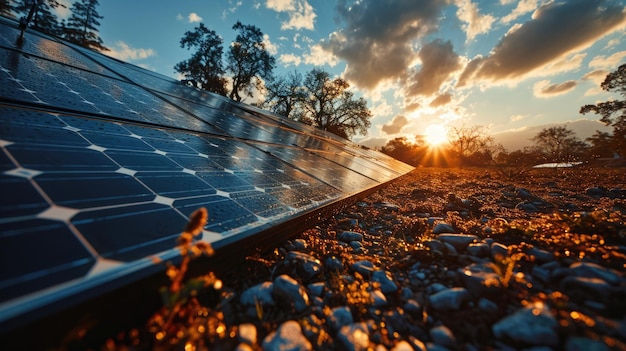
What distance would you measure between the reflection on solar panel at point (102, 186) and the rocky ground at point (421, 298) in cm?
43

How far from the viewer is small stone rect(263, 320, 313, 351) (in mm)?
1551

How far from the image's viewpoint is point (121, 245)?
156 cm

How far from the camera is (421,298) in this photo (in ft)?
7.03

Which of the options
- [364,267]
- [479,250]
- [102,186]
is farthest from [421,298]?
[102,186]

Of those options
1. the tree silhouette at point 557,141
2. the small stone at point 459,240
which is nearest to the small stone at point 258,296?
the small stone at point 459,240

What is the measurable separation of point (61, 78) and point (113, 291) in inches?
202

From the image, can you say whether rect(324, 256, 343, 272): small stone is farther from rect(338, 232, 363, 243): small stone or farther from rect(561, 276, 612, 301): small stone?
rect(561, 276, 612, 301): small stone

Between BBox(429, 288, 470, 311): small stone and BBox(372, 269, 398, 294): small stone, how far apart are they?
336mm

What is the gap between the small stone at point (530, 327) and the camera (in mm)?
1462

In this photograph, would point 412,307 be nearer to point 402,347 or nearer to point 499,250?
point 402,347

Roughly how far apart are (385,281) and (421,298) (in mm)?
335

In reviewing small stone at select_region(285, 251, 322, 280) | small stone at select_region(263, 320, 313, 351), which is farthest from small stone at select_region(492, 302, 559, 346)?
small stone at select_region(285, 251, 322, 280)

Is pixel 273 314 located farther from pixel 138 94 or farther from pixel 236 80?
pixel 236 80

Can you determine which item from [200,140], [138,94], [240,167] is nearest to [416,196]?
[240,167]
